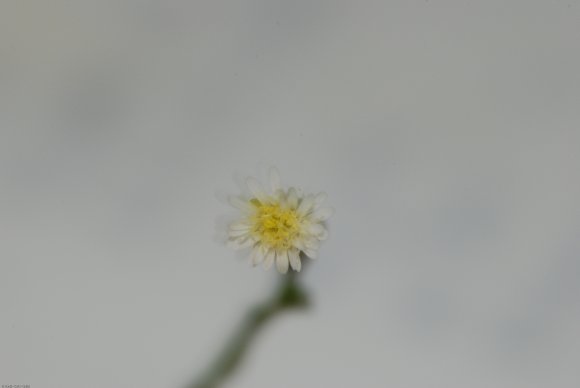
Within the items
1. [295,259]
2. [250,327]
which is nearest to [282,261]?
[295,259]

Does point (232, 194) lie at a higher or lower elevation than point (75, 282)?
higher

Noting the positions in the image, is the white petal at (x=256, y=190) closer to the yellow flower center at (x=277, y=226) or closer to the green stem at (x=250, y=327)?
the yellow flower center at (x=277, y=226)

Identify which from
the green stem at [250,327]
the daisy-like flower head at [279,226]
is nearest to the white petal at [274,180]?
the daisy-like flower head at [279,226]

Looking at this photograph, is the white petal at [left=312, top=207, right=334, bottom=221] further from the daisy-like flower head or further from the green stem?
the green stem

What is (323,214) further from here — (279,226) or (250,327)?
(250,327)

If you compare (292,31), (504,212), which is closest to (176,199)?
(292,31)

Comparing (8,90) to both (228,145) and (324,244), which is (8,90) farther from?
(324,244)

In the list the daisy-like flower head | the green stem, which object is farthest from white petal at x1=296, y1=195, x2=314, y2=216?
the green stem
